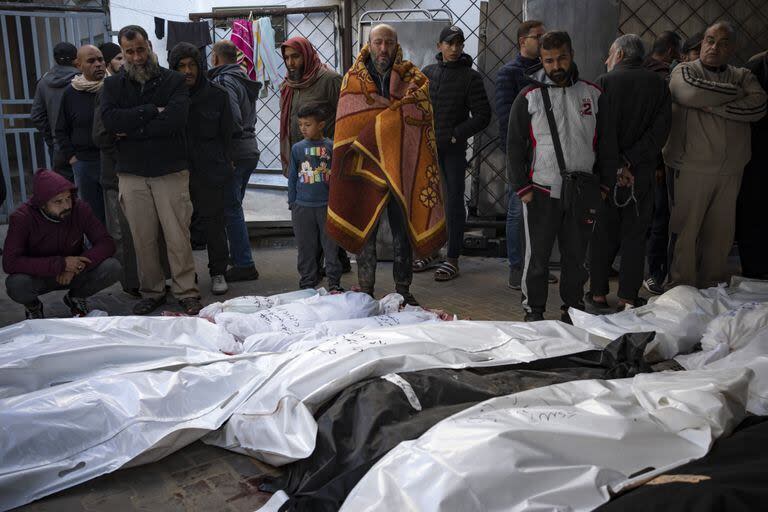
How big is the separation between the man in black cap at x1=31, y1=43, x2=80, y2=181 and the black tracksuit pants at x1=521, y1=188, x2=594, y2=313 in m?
3.21

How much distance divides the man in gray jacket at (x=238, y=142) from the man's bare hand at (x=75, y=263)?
1220mm

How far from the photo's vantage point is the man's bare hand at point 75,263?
383 centimetres

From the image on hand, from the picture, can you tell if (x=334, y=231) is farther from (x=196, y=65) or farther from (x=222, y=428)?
(x=222, y=428)

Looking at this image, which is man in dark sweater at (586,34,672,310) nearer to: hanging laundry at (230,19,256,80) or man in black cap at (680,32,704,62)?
man in black cap at (680,32,704,62)

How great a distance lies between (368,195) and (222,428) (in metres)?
1.85

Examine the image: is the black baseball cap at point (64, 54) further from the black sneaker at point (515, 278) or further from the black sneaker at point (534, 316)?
the black sneaker at point (534, 316)

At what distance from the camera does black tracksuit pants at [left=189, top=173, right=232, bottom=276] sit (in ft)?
15.1

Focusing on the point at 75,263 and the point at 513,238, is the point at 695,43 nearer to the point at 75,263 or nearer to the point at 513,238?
the point at 513,238

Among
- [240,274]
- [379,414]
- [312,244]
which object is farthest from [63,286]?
[379,414]

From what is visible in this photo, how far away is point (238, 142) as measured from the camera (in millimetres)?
5000

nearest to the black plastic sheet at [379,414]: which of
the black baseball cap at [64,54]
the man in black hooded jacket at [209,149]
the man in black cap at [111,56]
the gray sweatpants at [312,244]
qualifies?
the gray sweatpants at [312,244]

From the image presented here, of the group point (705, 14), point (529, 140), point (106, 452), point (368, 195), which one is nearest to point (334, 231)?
point (368, 195)

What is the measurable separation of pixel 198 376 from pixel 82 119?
8.67 feet

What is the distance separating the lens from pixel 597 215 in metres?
3.75
